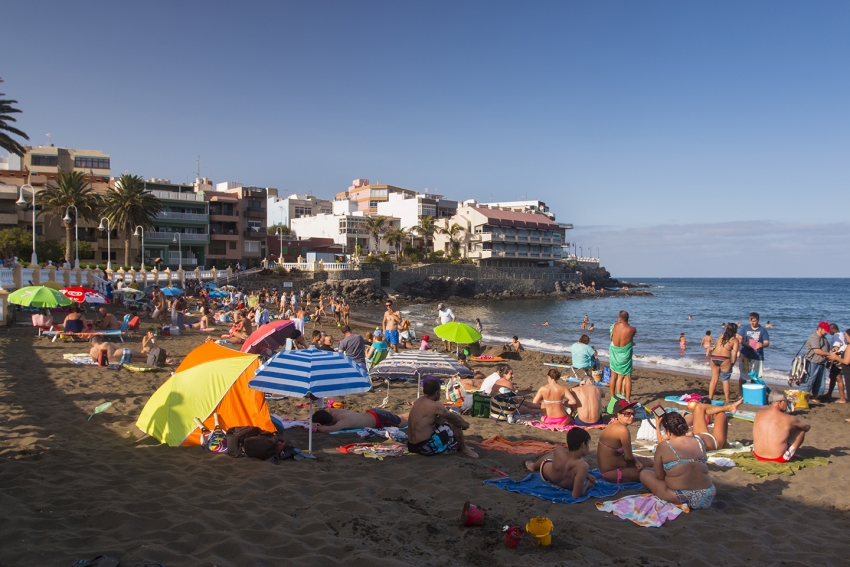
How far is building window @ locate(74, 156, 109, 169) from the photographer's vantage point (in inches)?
2053

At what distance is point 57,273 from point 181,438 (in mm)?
21839

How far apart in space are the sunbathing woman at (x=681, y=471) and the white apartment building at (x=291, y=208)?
242 ft

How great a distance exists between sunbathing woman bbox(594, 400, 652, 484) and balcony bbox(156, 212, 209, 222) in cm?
4997

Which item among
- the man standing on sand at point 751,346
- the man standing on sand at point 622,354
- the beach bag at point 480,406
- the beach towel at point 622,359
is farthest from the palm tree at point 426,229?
A: the beach bag at point 480,406

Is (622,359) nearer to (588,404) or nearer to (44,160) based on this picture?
(588,404)

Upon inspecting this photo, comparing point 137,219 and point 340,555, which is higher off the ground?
point 137,219

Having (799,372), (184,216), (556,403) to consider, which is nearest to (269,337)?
(556,403)

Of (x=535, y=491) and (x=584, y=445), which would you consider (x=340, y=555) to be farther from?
(x=584, y=445)

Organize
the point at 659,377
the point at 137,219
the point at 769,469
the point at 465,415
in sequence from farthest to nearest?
the point at 137,219 → the point at 659,377 → the point at 465,415 → the point at 769,469

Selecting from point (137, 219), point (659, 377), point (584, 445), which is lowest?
point (659, 377)

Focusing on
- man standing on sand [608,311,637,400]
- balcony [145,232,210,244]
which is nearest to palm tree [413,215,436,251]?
balcony [145,232,210,244]

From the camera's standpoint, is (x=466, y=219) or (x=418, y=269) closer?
(x=418, y=269)

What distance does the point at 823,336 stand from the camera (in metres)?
10.5

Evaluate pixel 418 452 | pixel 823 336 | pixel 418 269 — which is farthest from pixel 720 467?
pixel 418 269
